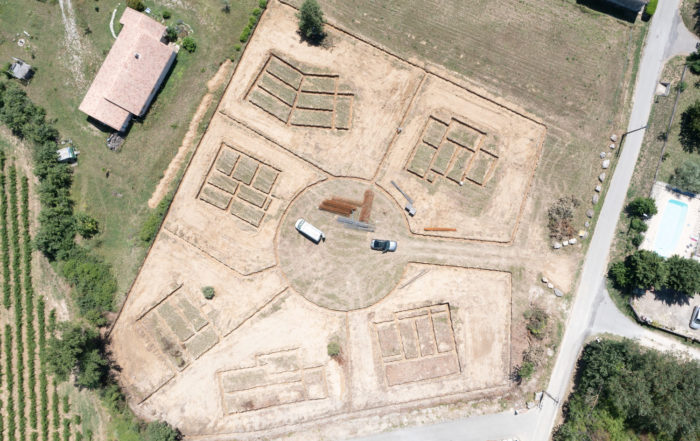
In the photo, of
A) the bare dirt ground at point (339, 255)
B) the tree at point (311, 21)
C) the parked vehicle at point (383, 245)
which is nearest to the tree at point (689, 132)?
the bare dirt ground at point (339, 255)

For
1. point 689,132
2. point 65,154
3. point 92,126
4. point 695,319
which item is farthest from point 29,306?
point 689,132

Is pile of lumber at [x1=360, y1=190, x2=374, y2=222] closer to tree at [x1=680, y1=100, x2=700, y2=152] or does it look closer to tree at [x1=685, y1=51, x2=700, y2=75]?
tree at [x1=680, y1=100, x2=700, y2=152]

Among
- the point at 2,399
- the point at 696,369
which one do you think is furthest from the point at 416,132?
the point at 2,399

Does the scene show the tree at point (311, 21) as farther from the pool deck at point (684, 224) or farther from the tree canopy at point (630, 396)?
the tree canopy at point (630, 396)

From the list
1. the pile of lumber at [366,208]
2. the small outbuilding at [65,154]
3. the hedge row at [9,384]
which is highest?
the pile of lumber at [366,208]

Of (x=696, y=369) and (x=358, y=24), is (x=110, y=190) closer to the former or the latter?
(x=358, y=24)

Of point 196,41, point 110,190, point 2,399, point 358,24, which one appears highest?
point 358,24
